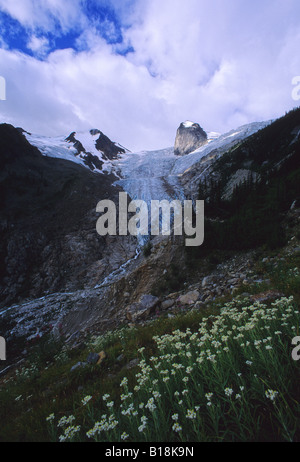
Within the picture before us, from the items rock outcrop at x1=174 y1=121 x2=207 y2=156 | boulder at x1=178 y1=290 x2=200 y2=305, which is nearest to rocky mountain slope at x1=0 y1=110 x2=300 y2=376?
boulder at x1=178 y1=290 x2=200 y2=305

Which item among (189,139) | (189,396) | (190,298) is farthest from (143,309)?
(189,139)

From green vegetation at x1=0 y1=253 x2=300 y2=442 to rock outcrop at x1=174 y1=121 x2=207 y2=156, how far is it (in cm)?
10749

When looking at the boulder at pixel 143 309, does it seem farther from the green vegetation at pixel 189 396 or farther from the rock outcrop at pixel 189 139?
the rock outcrop at pixel 189 139

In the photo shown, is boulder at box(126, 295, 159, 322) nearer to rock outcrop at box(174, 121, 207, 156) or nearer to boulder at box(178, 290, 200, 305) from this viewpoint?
boulder at box(178, 290, 200, 305)

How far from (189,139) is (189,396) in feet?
384

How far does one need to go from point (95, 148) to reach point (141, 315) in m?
107

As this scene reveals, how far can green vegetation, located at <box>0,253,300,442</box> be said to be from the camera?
1.75m

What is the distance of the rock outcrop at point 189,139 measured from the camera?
101m

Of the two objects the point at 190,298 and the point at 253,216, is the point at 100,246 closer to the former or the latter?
the point at 253,216

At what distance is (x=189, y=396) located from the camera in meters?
2.13

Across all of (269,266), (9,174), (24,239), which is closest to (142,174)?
(9,174)

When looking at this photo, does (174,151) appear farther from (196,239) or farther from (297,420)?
(297,420)

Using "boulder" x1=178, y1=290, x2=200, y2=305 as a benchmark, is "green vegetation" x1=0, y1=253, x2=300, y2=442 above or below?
above

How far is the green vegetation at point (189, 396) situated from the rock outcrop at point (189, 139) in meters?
107
